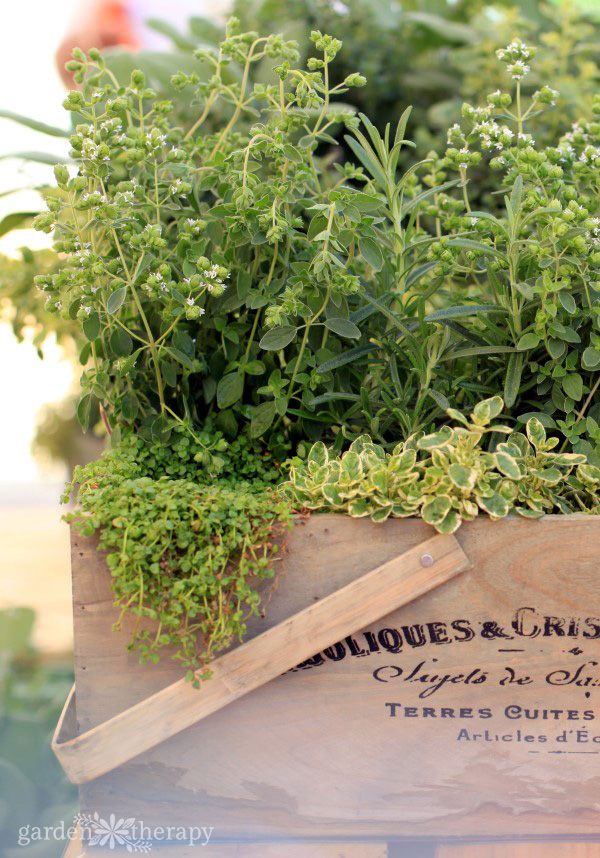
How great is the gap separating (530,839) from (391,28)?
1773mm

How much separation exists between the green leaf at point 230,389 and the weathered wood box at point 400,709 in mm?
195

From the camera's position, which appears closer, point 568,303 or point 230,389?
point 568,303

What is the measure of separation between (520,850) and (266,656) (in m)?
0.34

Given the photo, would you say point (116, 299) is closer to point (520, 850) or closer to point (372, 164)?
point (372, 164)

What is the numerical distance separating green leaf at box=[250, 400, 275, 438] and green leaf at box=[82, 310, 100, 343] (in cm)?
19

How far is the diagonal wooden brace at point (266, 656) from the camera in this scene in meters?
0.75

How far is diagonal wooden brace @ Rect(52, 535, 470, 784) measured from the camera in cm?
75

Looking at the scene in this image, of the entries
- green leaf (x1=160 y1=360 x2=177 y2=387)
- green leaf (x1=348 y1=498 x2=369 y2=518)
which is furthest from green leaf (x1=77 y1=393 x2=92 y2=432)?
green leaf (x1=348 y1=498 x2=369 y2=518)

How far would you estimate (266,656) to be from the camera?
76 centimetres

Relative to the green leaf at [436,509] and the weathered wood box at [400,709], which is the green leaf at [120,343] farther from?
the green leaf at [436,509]

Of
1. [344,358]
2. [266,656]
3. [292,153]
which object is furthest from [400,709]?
[292,153]

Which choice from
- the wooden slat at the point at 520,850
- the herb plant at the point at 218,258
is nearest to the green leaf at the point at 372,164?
the herb plant at the point at 218,258

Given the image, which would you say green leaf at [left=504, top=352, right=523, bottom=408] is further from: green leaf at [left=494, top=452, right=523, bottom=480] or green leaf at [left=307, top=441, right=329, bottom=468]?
green leaf at [left=307, top=441, right=329, bottom=468]

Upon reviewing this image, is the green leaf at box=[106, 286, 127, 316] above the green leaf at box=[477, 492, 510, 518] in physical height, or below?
above
